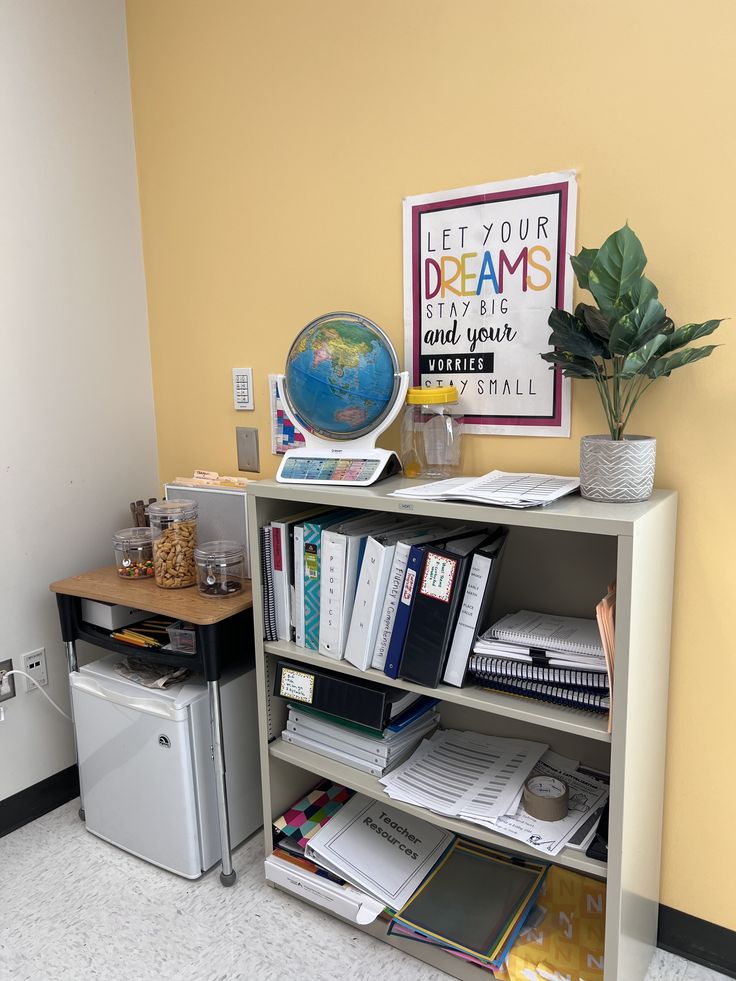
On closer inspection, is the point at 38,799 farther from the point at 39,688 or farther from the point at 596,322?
the point at 596,322

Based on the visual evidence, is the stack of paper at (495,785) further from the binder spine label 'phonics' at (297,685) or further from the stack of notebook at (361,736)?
the binder spine label 'phonics' at (297,685)

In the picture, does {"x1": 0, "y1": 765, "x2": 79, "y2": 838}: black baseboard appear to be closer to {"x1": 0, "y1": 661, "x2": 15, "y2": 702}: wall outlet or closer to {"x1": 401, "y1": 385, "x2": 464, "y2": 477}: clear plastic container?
{"x1": 0, "y1": 661, "x2": 15, "y2": 702}: wall outlet

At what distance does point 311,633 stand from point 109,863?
90 centimetres

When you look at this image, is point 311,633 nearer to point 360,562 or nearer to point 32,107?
point 360,562

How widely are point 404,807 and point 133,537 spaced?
3.47 feet

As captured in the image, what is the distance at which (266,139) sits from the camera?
1.92m

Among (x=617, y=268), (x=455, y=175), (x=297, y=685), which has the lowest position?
(x=297, y=685)

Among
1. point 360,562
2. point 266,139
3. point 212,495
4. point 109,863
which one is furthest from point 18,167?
point 109,863

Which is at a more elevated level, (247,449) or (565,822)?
(247,449)

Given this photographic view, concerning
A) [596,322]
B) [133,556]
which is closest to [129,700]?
[133,556]

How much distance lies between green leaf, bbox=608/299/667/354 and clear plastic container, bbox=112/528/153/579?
1376mm

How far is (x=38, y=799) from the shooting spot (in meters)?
2.09

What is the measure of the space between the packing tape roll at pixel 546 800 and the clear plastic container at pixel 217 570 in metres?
0.87

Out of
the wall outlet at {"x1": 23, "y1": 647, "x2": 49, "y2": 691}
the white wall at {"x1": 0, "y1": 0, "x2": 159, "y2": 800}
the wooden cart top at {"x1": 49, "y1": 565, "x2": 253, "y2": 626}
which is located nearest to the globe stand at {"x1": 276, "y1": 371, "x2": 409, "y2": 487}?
the wooden cart top at {"x1": 49, "y1": 565, "x2": 253, "y2": 626}
